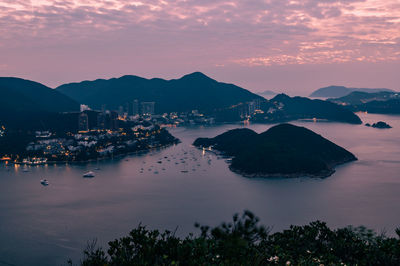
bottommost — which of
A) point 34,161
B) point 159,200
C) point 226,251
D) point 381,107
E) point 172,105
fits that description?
point 159,200

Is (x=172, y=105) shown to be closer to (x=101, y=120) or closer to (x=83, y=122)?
(x=101, y=120)

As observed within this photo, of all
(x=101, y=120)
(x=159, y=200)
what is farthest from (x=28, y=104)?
(x=159, y=200)

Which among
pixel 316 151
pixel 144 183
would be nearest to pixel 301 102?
pixel 316 151

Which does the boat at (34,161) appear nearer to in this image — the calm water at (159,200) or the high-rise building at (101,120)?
the calm water at (159,200)

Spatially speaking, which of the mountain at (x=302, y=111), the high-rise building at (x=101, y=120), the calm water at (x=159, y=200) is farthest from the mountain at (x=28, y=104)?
the mountain at (x=302, y=111)

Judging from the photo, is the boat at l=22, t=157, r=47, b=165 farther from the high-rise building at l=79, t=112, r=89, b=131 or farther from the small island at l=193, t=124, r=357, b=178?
the small island at l=193, t=124, r=357, b=178

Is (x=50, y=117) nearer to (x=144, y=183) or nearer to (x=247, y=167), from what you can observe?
(x=144, y=183)
